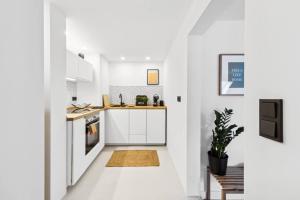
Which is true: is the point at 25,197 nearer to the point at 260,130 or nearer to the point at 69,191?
the point at 260,130

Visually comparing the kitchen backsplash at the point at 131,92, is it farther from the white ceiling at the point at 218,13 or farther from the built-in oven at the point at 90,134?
the white ceiling at the point at 218,13

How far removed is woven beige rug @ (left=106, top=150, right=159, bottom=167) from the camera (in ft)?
12.4

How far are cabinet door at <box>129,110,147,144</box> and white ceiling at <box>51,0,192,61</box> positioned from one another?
1.61 m

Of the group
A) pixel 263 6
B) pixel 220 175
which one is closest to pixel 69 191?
pixel 220 175

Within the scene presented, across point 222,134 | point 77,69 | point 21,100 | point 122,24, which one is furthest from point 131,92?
point 21,100

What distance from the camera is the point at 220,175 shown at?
2287mm

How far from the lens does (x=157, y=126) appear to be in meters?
5.20

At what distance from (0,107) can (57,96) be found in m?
1.82

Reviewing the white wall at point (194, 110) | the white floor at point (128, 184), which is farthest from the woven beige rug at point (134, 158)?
the white wall at point (194, 110)

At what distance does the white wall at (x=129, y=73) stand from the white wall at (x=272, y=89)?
4.88 m

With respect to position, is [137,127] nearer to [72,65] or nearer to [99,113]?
[99,113]

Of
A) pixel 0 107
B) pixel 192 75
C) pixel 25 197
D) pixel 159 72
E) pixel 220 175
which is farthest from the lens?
pixel 159 72

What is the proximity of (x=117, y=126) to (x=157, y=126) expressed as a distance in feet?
3.27

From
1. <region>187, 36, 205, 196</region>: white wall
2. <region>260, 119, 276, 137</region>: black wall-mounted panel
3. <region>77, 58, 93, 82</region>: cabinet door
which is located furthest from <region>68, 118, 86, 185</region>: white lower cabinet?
<region>260, 119, 276, 137</region>: black wall-mounted panel
